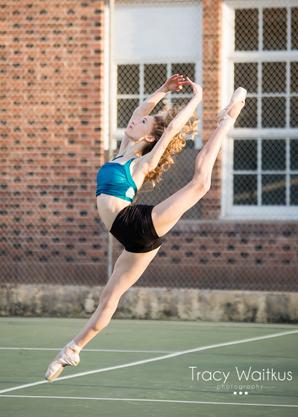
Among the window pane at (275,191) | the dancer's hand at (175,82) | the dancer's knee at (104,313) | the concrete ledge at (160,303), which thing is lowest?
the concrete ledge at (160,303)

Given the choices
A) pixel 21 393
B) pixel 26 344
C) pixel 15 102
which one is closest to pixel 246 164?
pixel 15 102

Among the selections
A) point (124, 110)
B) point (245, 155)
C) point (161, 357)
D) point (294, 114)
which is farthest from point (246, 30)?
point (161, 357)

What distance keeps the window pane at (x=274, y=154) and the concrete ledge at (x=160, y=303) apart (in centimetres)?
218

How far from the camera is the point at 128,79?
54.5 ft

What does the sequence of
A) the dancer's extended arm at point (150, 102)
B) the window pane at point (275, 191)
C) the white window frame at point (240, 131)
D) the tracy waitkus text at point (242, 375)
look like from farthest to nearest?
the window pane at point (275, 191), the white window frame at point (240, 131), the tracy waitkus text at point (242, 375), the dancer's extended arm at point (150, 102)

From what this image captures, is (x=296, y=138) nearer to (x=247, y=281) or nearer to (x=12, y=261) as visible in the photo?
(x=247, y=281)

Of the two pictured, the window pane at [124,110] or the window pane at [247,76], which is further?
the window pane at [124,110]

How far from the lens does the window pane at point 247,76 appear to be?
16.1 metres

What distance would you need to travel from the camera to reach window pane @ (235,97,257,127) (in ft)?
52.7

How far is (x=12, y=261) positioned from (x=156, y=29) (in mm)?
3562

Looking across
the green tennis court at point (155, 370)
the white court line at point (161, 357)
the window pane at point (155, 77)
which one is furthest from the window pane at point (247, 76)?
the white court line at point (161, 357)

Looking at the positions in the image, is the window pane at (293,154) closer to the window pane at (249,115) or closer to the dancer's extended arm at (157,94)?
the window pane at (249,115)

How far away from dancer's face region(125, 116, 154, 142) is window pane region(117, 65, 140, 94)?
7.66 meters

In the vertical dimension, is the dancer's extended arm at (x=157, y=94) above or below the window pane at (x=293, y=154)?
above
